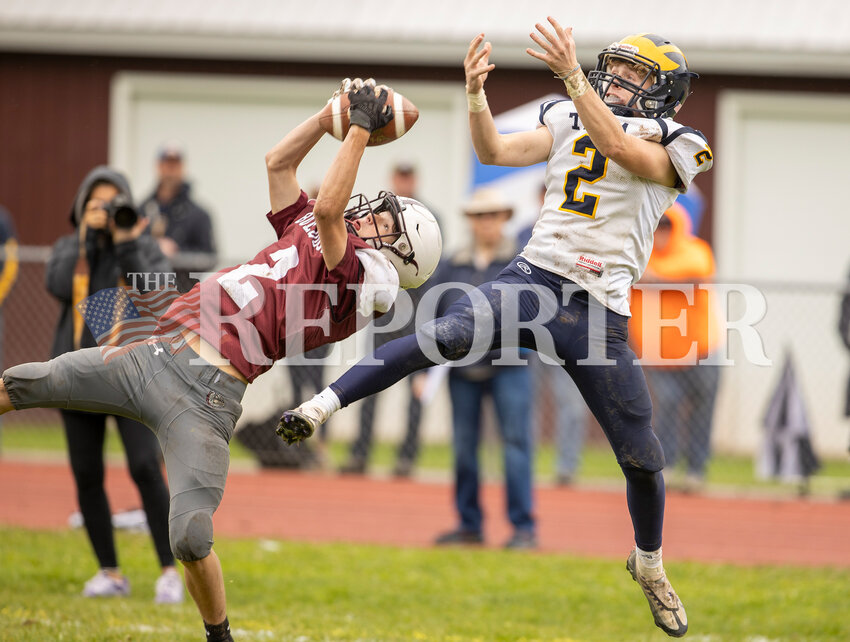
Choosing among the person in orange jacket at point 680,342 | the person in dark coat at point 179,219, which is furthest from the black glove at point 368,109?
the person in dark coat at point 179,219

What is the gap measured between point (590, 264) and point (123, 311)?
7.90 ft

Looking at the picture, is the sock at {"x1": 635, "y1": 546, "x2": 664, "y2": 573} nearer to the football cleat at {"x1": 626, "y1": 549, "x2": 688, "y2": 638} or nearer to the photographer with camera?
the football cleat at {"x1": 626, "y1": 549, "x2": 688, "y2": 638}

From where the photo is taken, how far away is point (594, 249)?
16.0ft

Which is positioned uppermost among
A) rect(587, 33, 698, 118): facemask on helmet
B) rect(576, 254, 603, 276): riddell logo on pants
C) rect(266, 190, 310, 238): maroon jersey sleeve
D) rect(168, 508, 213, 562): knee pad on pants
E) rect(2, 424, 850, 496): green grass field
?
rect(587, 33, 698, 118): facemask on helmet

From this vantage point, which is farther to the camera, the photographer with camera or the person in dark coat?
the person in dark coat

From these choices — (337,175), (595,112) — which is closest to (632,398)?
(595,112)

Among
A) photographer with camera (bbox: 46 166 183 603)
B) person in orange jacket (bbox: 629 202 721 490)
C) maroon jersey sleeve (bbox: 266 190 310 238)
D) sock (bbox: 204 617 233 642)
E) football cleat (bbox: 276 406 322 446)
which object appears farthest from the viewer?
person in orange jacket (bbox: 629 202 721 490)

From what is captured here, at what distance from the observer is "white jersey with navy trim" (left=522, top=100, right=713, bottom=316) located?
4840 millimetres

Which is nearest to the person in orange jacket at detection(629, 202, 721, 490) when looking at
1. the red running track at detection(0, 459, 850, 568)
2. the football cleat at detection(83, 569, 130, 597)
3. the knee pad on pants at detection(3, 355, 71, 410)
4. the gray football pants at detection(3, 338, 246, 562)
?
the red running track at detection(0, 459, 850, 568)

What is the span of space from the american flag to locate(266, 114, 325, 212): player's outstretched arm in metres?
0.92

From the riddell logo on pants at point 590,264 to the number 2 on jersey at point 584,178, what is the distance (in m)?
0.18

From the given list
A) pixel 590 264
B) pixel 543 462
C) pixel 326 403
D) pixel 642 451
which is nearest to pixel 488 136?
pixel 590 264

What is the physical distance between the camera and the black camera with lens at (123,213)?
20.4 feet

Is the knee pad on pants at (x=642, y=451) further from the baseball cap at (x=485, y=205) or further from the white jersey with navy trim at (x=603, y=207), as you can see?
the baseball cap at (x=485, y=205)
